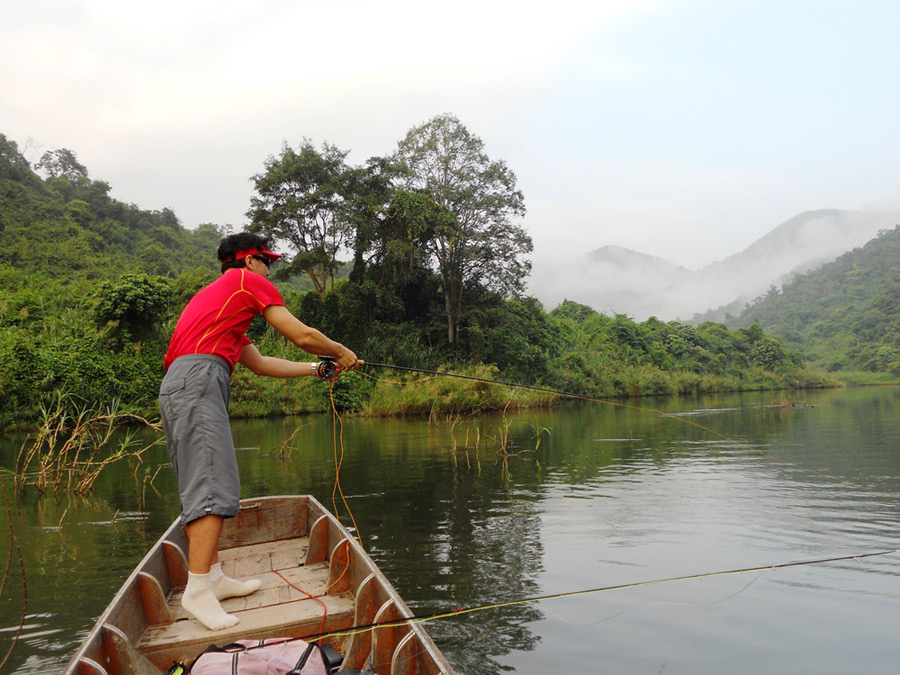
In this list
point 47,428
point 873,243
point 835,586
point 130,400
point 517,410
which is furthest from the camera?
point 873,243

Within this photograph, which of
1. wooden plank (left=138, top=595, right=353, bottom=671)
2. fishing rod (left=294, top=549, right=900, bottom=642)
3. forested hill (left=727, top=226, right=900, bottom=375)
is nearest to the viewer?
fishing rod (left=294, top=549, right=900, bottom=642)

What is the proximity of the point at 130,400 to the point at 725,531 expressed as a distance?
21.2 m

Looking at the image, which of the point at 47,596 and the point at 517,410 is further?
the point at 517,410

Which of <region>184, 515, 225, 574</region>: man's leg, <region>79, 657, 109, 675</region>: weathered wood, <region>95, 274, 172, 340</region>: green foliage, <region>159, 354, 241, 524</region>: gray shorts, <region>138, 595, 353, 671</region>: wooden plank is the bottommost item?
<region>138, 595, 353, 671</region>: wooden plank

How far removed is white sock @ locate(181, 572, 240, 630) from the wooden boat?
49mm

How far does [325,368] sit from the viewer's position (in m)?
3.76

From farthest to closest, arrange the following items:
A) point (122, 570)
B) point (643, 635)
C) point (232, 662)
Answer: point (122, 570), point (643, 635), point (232, 662)

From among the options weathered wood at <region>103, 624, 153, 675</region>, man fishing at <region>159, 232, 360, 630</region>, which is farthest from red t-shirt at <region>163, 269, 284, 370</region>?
weathered wood at <region>103, 624, 153, 675</region>

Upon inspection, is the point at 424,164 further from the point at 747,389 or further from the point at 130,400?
the point at 747,389

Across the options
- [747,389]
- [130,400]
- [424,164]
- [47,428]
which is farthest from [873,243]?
[47,428]

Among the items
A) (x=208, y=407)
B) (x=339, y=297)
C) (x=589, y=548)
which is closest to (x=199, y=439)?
(x=208, y=407)

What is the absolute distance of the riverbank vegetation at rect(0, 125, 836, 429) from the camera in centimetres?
2172

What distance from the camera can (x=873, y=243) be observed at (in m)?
94.6

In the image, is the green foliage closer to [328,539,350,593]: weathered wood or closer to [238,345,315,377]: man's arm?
[238,345,315,377]: man's arm
